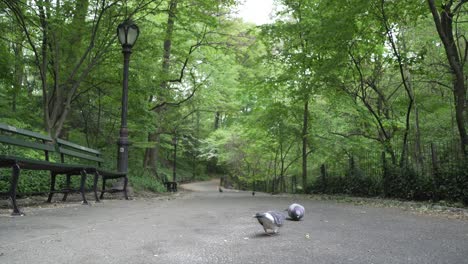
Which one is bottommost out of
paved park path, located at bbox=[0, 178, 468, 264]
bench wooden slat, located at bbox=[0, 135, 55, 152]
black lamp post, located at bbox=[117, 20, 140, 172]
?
paved park path, located at bbox=[0, 178, 468, 264]

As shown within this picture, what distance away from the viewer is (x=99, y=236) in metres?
3.59

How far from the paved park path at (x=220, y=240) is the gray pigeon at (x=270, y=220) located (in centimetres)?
10

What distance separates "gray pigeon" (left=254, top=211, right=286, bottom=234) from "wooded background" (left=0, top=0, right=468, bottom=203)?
4613 mm

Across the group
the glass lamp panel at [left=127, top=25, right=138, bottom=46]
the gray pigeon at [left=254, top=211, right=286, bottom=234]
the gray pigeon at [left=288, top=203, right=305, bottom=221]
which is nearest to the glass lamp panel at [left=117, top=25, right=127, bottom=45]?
the glass lamp panel at [left=127, top=25, right=138, bottom=46]

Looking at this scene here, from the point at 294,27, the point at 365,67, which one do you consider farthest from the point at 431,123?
the point at 294,27

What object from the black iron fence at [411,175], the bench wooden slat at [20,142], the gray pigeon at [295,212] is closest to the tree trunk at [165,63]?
the bench wooden slat at [20,142]

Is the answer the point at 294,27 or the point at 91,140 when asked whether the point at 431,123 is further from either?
the point at 91,140

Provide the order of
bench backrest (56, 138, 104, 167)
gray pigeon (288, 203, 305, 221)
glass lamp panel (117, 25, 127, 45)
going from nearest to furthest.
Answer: gray pigeon (288, 203, 305, 221) < bench backrest (56, 138, 104, 167) < glass lamp panel (117, 25, 127, 45)

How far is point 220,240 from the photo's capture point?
3473mm

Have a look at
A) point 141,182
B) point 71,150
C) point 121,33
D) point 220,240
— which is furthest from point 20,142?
point 141,182

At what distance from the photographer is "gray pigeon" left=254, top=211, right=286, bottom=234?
345 centimetres

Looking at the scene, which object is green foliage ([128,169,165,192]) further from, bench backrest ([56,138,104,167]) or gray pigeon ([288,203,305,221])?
gray pigeon ([288,203,305,221])

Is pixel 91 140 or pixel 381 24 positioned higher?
pixel 381 24

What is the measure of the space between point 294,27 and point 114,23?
579 centimetres
